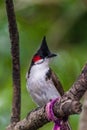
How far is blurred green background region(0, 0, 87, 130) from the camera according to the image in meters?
1.79

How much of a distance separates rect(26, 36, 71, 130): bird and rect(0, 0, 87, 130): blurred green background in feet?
0.11

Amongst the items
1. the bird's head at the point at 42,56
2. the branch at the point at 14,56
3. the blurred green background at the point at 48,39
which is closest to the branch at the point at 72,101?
the branch at the point at 14,56

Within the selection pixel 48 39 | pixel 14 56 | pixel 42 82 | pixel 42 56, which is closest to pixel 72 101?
pixel 14 56

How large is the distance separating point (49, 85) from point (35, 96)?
76mm

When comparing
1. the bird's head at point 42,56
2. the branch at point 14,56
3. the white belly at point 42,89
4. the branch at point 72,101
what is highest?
the bird's head at point 42,56

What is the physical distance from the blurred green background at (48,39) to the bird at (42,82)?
3cm

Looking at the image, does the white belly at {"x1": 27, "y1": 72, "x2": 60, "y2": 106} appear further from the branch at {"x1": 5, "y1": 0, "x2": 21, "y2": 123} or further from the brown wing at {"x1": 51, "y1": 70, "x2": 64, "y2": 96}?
the branch at {"x1": 5, "y1": 0, "x2": 21, "y2": 123}

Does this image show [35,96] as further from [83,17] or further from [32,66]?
[83,17]

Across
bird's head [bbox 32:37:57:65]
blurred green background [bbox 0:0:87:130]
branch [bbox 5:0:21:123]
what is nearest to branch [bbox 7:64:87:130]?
branch [bbox 5:0:21:123]

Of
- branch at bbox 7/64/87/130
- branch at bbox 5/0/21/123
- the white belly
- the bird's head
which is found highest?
the bird's head

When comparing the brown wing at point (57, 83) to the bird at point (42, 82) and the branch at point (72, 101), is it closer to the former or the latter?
the bird at point (42, 82)

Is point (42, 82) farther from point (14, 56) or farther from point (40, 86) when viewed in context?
point (14, 56)

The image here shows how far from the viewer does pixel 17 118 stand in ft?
3.76

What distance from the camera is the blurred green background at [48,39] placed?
1795 millimetres
